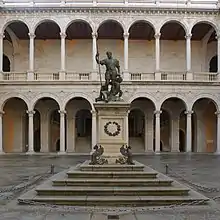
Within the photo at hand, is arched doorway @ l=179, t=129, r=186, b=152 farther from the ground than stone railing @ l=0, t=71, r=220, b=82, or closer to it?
closer to it

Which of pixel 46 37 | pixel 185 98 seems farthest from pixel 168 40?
pixel 46 37

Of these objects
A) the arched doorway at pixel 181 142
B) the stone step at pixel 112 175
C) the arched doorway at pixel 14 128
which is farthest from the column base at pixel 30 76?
the stone step at pixel 112 175

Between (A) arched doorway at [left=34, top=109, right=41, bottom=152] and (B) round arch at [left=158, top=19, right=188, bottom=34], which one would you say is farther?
(A) arched doorway at [left=34, top=109, right=41, bottom=152]

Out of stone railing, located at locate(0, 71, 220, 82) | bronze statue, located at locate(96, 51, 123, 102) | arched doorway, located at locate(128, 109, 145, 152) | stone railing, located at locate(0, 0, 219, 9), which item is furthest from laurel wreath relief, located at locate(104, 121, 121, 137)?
arched doorway, located at locate(128, 109, 145, 152)

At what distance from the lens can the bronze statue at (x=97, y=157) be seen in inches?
419

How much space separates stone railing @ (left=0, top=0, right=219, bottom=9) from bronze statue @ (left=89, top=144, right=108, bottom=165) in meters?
20.8

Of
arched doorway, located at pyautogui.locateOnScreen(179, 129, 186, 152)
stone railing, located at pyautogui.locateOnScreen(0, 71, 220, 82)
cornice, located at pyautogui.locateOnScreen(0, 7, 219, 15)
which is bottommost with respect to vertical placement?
arched doorway, located at pyautogui.locateOnScreen(179, 129, 186, 152)

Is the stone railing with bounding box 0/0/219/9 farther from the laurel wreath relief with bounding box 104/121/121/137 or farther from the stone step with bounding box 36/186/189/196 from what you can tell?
the stone step with bounding box 36/186/189/196

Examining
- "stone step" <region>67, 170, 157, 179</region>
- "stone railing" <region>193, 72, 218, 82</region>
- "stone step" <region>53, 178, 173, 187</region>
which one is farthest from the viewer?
"stone railing" <region>193, 72, 218, 82</region>

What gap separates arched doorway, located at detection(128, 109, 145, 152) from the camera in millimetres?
33500

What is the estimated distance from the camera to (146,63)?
Result: 33281mm

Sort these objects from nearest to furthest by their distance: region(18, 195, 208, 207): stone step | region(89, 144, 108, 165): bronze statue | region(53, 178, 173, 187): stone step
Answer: region(18, 195, 208, 207): stone step → region(53, 178, 173, 187): stone step → region(89, 144, 108, 165): bronze statue

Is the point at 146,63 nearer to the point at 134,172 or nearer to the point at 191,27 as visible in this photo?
the point at 191,27

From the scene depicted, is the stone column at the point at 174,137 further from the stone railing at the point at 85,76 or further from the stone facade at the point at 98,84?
the stone railing at the point at 85,76
